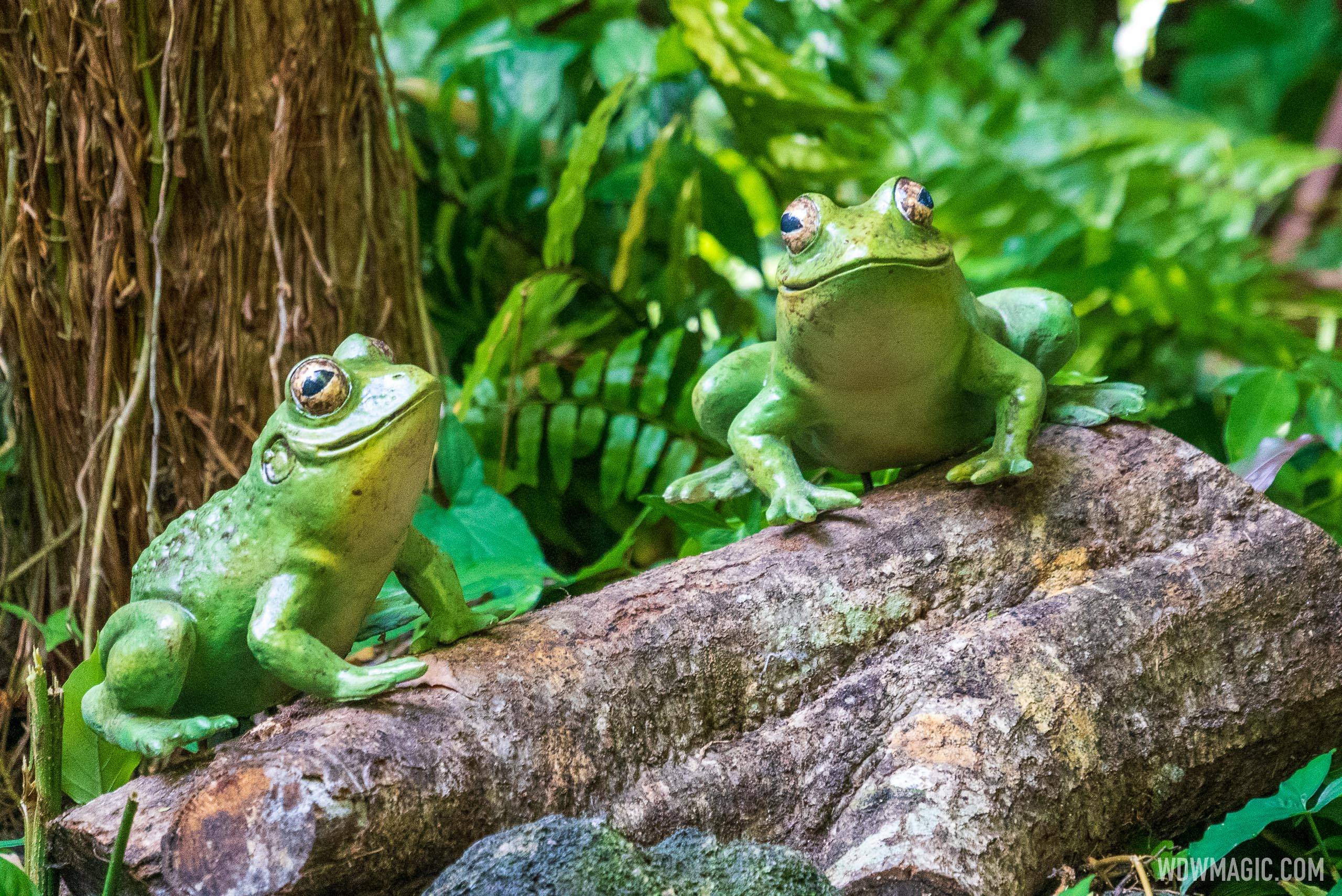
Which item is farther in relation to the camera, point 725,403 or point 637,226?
point 637,226

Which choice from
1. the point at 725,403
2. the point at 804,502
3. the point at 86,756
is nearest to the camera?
the point at 86,756

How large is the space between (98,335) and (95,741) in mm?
1060

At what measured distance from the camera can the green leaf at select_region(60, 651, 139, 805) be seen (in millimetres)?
1666

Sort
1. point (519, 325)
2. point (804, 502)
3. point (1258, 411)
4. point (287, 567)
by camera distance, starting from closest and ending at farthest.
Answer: point (287, 567) < point (804, 502) < point (1258, 411) < point (519, 325)

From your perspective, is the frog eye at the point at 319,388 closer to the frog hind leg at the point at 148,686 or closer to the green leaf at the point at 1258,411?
the frog hind leg at the point at 148,686

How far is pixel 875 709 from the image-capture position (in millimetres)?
1729

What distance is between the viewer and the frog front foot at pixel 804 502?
74.3 inches

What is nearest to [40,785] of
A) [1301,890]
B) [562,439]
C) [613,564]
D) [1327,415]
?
[613,564]

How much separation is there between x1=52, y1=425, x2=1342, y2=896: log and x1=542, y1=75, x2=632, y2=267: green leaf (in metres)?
1.48

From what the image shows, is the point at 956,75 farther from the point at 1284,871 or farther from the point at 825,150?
the point at 1284,871

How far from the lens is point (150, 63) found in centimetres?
236

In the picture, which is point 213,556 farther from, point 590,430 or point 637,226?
point 637,226

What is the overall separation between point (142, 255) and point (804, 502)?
156 cm

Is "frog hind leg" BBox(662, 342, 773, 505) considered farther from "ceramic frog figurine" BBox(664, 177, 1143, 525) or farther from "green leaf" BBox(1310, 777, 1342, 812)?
"green leaf" BBox(1310, 777, 1342, 812)
